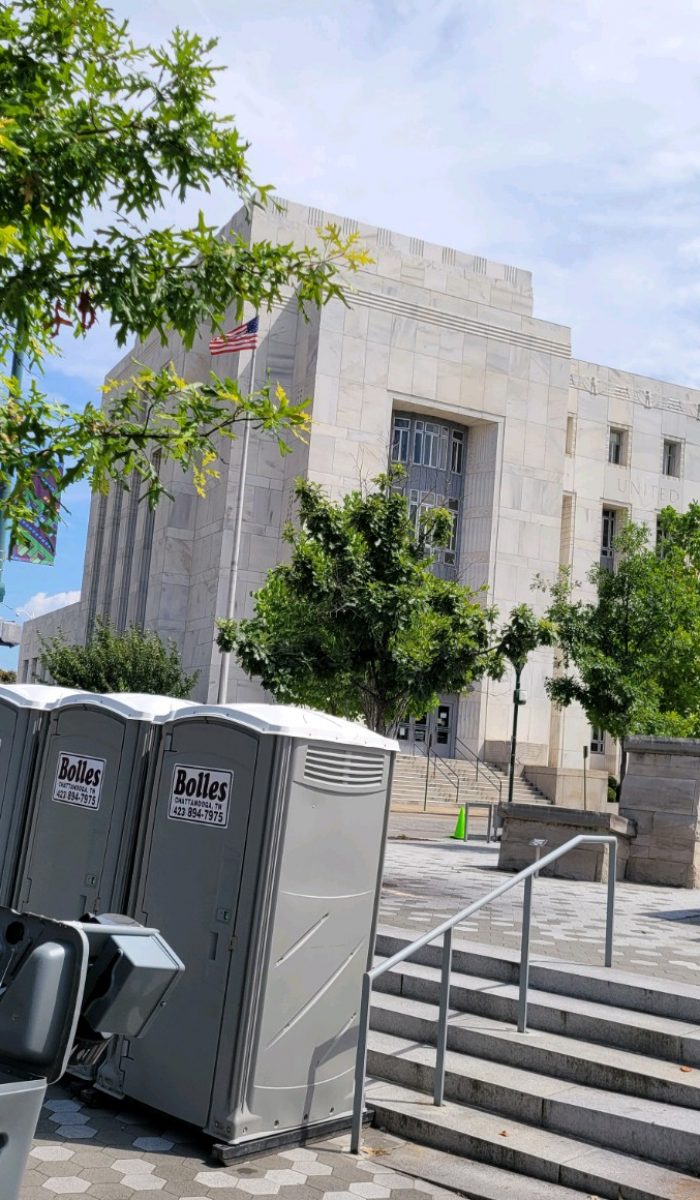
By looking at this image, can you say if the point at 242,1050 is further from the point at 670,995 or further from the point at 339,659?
the point at 339,659

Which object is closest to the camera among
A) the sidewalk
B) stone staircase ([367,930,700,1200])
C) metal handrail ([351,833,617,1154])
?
the sidewalk

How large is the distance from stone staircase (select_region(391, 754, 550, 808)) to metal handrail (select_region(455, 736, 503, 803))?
4 centimetres

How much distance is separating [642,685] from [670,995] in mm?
26334

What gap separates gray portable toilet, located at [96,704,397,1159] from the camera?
5664 mm

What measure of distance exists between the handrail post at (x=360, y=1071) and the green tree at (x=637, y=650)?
26.8 meters

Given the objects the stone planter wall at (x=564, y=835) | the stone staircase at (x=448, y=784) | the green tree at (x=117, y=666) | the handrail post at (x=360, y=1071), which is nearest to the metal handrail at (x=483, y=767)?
the stone staircase at (x=448, y=784)

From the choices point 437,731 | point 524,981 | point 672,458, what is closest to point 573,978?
point 524,981

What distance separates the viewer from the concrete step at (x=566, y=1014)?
6.52 m

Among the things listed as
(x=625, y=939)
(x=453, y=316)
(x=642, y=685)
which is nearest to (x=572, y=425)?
(x=453, y=316)

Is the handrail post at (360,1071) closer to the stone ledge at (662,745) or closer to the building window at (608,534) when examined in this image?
the stone ledge at (662,745)

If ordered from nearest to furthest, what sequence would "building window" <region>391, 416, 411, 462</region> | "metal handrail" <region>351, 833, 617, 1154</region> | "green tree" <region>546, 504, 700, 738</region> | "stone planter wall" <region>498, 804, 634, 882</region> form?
"metal handrail" <region>351, 833, 617, 1154</region>
"stone planter wall" <region>498, 804, 634, 882</region>
"green tree" <region>546, 504, 700, 738</region>
"building window" <region>391, 416, 411, 462</region>

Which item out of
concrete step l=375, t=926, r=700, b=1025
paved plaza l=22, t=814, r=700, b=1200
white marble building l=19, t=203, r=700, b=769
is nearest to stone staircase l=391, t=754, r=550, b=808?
white marble building l=19, t=203, r=700, b=769

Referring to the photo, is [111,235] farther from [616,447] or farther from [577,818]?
[616,447]

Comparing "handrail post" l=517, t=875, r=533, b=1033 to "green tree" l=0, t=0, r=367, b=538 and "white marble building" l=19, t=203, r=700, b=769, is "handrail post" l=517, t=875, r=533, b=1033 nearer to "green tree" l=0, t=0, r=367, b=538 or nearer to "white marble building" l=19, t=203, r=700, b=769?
"green tree" l=0, t=0, r=367, b=538
